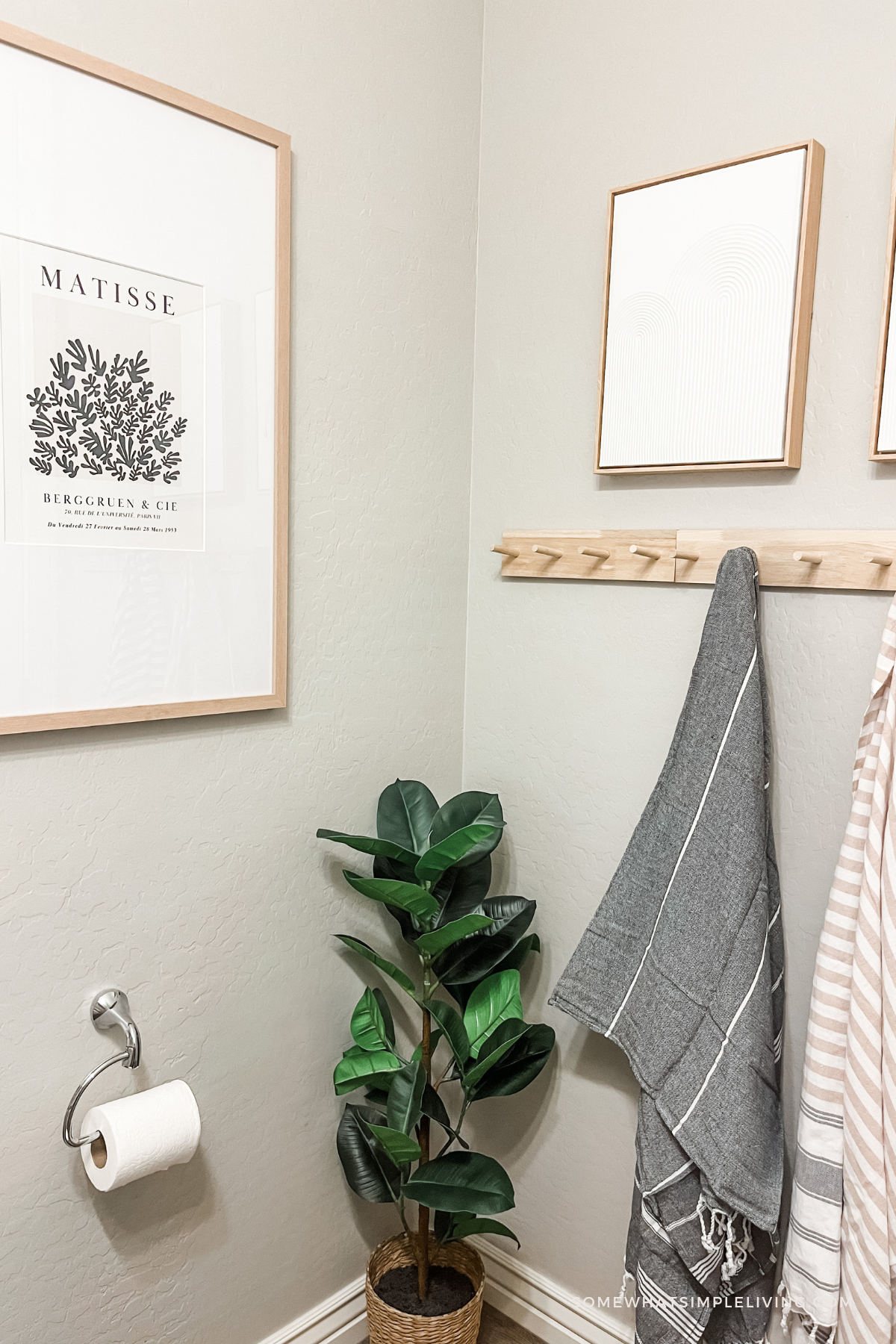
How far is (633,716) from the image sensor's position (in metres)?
1.36

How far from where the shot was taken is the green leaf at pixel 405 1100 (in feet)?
4.03

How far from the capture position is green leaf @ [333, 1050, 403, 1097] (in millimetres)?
1316

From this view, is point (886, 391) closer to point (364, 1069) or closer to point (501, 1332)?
point (364, 1069)

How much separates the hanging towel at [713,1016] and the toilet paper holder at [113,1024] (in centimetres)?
64

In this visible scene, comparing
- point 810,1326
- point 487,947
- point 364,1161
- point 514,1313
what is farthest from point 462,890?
point 514,1313

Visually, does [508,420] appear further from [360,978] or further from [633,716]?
[360,978]

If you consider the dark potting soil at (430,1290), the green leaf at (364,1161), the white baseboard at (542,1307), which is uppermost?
the green leaf at (364,1161)

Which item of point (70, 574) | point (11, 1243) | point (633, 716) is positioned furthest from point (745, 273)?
point (11, 1243)

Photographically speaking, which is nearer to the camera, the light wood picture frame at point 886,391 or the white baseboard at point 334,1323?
the light wood picture frame at point 886,391

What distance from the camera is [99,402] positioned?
3.49ft

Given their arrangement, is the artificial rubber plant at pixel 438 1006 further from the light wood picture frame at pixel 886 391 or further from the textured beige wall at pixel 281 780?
the light wood picture frame at pixel 886 391

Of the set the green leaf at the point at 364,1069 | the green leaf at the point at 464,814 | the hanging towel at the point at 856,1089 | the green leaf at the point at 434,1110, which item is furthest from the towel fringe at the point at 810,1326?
the green leaf at the point at 464,814

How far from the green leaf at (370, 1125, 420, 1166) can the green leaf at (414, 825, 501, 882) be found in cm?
33

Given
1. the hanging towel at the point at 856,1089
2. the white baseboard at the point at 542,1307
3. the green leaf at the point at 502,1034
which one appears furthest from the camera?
the white baseboard at the point at 542,1307
